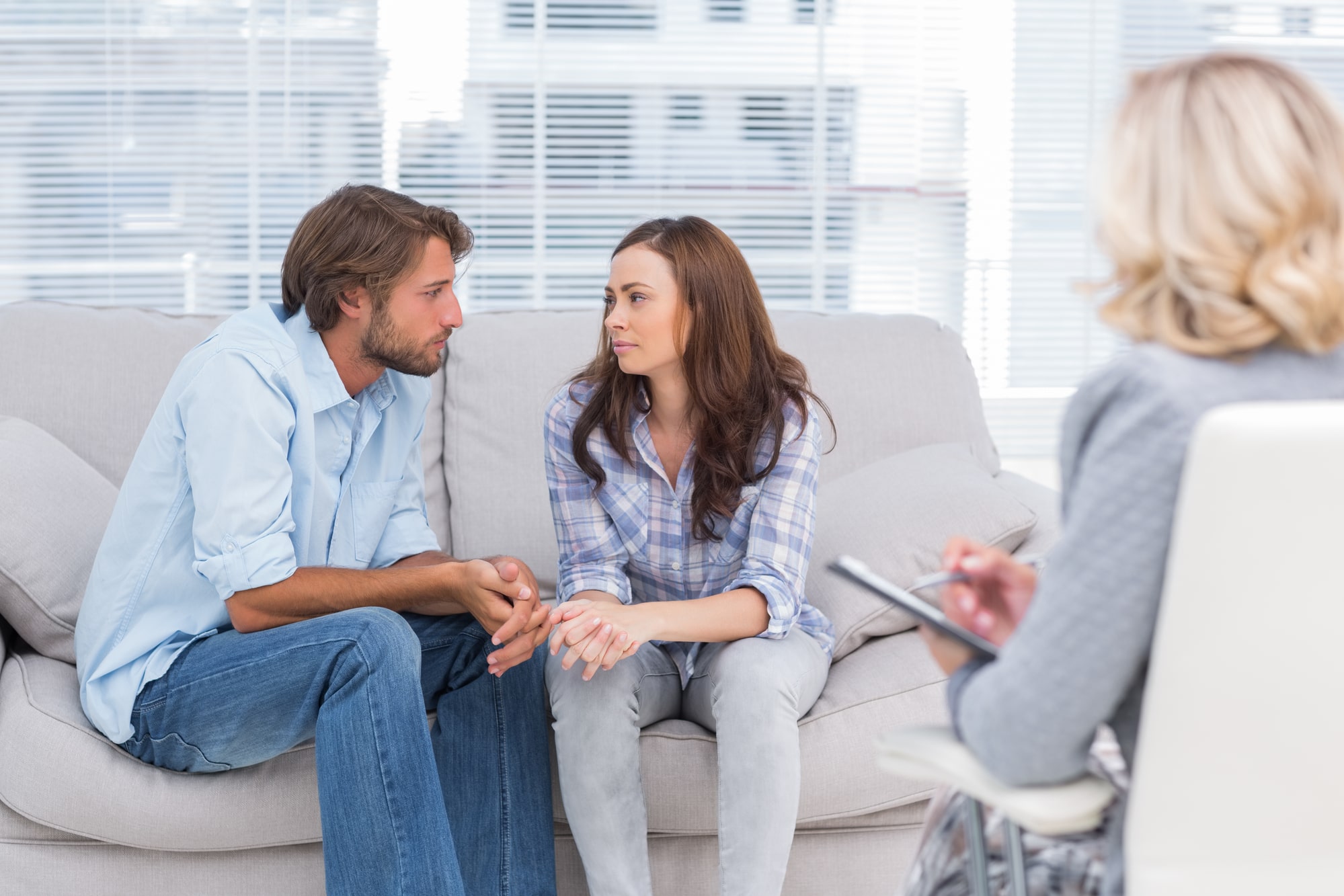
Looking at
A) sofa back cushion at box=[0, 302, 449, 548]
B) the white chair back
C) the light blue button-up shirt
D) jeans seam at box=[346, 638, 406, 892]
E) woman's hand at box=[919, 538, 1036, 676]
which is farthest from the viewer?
sofa back cushion at box=[0, 302, 449, 548]

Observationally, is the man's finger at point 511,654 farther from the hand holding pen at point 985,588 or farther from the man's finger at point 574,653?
the hand holding pen at point 985,588

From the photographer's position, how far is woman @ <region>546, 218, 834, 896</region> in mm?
1538

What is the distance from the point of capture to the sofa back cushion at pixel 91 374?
6.75 feet

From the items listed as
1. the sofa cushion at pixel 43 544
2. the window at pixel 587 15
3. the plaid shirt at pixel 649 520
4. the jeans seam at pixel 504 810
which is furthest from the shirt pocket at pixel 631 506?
the window at pixel 587 15

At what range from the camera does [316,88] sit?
3.14 metres

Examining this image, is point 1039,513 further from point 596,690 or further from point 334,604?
point 334,604

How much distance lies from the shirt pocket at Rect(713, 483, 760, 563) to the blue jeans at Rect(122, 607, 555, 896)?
329mm

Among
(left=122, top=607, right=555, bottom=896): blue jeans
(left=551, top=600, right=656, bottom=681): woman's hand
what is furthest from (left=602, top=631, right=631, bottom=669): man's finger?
(left=122, top=607, right=555, bottom=896): blue jeans

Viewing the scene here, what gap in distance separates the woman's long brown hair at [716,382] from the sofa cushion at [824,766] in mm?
315

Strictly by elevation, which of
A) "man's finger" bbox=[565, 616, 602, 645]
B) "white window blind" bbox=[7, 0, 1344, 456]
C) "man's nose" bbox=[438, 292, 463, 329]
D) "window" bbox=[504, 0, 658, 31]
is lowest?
"man's finger" bbox=[565, 616, 602, 645]

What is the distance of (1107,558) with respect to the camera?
76cm

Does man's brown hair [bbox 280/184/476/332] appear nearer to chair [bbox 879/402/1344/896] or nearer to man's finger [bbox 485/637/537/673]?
man's finger [bbox 485/637/537/673]

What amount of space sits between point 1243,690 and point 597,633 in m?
0.90

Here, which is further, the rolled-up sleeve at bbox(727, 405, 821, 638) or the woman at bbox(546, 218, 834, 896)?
the rolled-up sleeve at bbox(727, 405, 821, 638)
